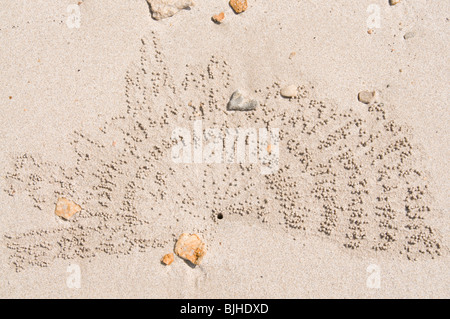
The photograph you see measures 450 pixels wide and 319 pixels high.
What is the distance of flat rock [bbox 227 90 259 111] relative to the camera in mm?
2338

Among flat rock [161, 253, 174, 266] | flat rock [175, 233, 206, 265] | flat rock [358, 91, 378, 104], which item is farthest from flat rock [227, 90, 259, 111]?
flat rock [161, 253, 174, 266]

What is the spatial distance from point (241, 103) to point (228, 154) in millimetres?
375

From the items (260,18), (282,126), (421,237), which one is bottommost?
(421,237)

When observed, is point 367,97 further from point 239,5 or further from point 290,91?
point 239,5

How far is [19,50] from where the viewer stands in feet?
8.04

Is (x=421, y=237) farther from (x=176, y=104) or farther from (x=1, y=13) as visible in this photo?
(x=1, y=13)

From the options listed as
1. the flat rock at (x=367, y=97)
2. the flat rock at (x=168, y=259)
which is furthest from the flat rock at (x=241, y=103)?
the flat rock at (x=168, y=259)

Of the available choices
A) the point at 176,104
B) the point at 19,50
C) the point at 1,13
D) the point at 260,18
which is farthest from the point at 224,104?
the point at 1,13

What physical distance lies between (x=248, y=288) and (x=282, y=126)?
3.88 ft

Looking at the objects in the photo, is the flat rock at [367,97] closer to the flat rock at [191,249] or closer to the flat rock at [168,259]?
the flat rock at [191,249]

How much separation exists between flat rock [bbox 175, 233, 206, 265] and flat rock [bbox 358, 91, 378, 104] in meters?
1.54

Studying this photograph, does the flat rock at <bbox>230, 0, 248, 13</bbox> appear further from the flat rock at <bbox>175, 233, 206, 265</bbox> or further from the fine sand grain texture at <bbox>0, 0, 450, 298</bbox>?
the flat rock at <bbox>175, 233, 206, 265</bbox>

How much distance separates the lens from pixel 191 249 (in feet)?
7.54

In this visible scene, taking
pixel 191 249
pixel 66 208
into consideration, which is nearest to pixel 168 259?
pixel 191 249
